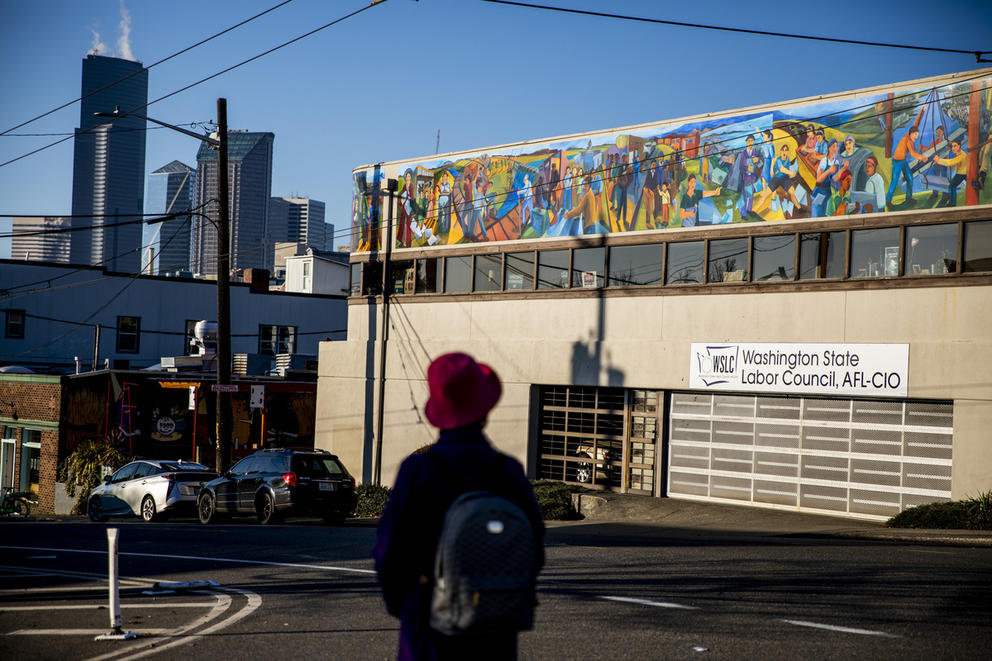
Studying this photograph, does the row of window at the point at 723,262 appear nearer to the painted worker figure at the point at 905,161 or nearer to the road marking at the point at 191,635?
the painted worker figure at the point at 905,161

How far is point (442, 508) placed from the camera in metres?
3.91

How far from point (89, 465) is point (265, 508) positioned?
13885 mm

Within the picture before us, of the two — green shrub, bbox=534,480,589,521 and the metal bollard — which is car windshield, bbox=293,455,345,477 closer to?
green shrub, bbox=534,480,589,521

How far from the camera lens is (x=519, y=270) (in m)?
27.1

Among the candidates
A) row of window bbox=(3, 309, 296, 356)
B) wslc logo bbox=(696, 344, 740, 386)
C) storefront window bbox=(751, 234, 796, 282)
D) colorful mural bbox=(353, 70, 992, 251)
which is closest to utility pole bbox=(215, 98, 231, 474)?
colorful mural bbox=(353, 70, 992, 251)

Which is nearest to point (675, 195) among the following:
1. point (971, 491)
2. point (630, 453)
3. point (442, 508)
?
point (630, 453)

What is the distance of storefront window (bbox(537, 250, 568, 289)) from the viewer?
26188 millimetres

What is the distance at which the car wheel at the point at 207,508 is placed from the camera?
21.8m

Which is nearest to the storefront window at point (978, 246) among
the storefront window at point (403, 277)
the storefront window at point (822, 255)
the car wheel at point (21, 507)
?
the storefront window at point (822, 255)

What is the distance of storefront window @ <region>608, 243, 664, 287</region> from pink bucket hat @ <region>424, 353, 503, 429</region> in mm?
20385

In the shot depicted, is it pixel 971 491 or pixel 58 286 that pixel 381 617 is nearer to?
pixel 971 491

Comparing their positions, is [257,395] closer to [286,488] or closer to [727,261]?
[286,488]

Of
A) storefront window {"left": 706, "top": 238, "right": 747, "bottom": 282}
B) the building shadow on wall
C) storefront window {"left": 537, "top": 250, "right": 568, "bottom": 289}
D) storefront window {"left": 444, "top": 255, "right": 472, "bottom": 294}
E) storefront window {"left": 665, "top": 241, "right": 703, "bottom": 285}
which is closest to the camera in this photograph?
storefront window {"left": 706, "top": 238, "right": 747, "bottom": 282}

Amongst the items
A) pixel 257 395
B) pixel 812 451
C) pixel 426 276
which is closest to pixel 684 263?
pixel 812 451
